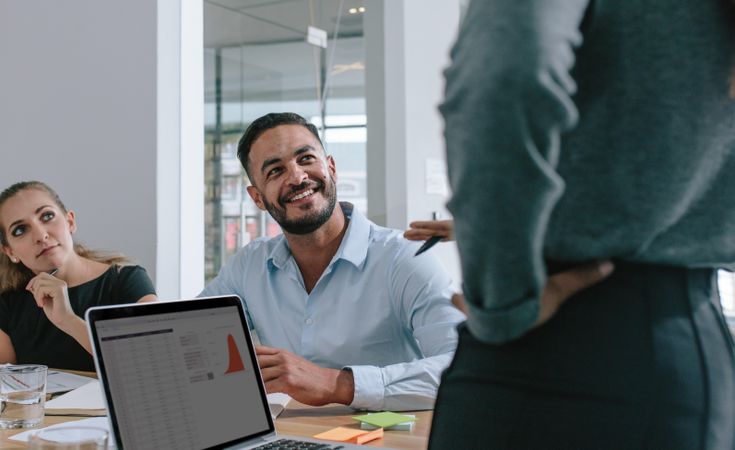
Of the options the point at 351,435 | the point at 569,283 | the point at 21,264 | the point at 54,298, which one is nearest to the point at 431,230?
the point at 569,283

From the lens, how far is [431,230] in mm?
867

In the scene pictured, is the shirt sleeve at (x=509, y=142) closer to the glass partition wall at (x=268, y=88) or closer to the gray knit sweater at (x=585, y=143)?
the gray knit sweater at (x=585, y=143)

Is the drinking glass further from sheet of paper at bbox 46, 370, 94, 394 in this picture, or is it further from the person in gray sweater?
the person in gray sweater

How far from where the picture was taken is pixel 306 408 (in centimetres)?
154

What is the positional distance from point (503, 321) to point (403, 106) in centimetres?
328

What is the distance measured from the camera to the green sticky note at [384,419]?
1.37 m

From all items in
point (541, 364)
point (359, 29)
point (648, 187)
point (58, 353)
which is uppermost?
Result: point (359, 29)

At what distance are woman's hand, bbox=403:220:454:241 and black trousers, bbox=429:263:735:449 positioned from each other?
9.7 inches

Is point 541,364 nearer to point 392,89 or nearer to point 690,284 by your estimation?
point 690,284

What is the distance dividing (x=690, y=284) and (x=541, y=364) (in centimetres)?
14

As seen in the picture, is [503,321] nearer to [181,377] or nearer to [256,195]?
[181,377]

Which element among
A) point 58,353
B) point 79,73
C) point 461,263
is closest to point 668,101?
point 461,263

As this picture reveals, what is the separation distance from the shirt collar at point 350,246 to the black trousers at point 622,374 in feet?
4.70

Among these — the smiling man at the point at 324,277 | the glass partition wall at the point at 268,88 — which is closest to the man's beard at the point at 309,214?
the smiling man at the point at 324,277
